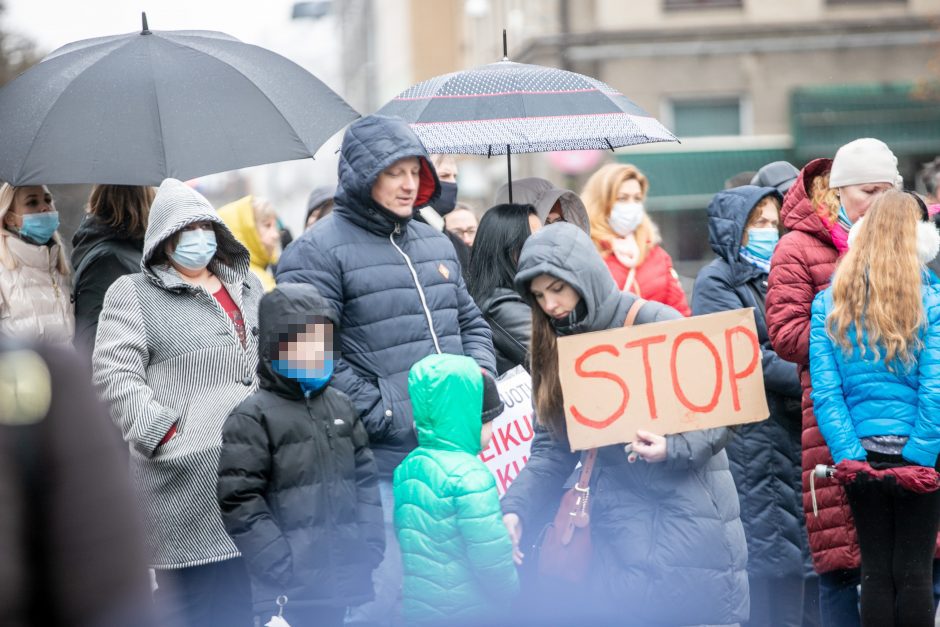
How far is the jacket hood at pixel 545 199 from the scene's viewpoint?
21.7 ft

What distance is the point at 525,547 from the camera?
179 inches

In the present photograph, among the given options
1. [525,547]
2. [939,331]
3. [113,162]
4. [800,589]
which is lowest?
[800,589]

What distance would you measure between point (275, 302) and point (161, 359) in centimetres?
82

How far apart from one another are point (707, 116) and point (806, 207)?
2069 cm

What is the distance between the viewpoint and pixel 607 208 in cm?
736

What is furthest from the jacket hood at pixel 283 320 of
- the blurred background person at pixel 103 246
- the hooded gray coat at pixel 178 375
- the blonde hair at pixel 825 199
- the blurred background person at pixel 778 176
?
the blurred background person at pixel 778 176

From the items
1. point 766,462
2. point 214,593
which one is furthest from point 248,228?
point 766,462

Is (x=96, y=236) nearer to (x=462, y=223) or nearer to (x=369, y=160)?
(x=369, y=160)

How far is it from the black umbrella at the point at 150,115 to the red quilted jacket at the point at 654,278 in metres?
2.14

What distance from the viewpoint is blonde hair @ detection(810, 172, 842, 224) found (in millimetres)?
5645

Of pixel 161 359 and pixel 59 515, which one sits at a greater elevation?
pixel 59 515

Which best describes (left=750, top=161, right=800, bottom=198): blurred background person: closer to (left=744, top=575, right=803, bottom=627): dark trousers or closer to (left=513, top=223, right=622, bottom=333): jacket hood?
(left=744, top=575, right=803, bottom=627): dark trousers

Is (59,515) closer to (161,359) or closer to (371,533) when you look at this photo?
(371,533)

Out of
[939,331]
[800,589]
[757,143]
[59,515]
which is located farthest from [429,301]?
[757,143]
